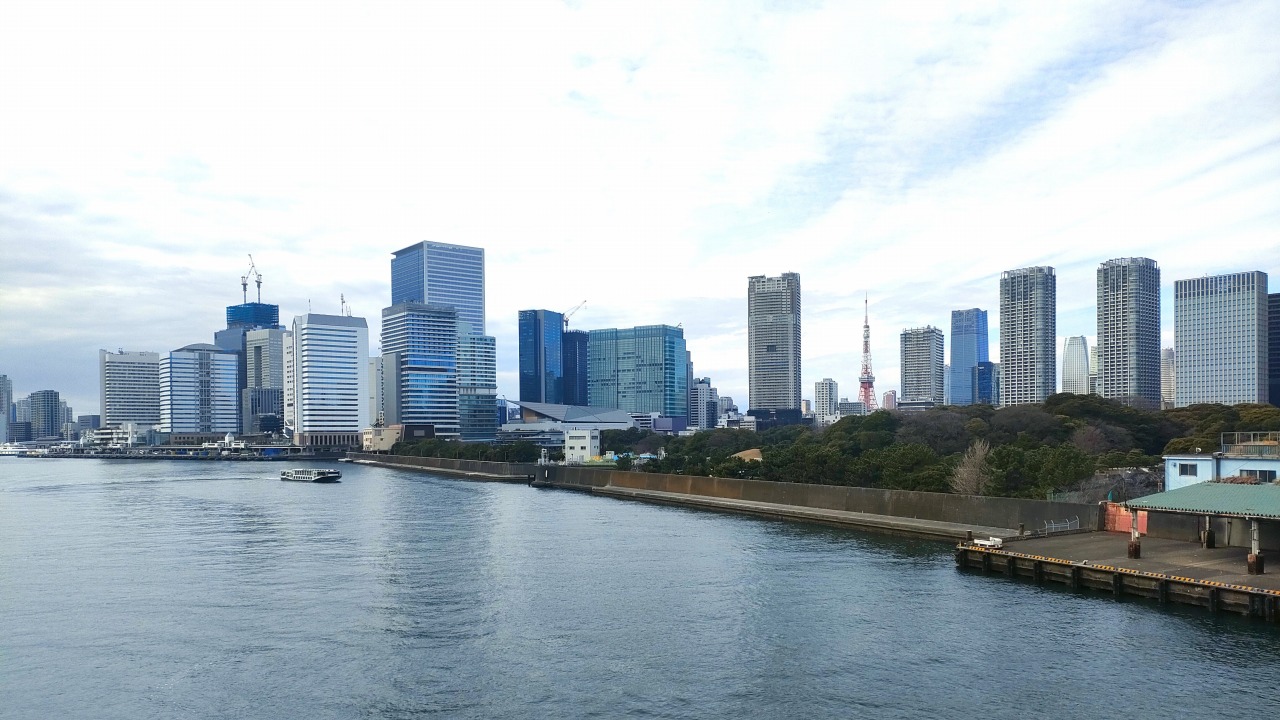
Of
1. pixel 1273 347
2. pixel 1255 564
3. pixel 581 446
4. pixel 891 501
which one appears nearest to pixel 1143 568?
pixel 1255 564

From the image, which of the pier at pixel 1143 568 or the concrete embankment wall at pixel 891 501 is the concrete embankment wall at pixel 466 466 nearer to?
the concrete embankment wall at pixel 891 501

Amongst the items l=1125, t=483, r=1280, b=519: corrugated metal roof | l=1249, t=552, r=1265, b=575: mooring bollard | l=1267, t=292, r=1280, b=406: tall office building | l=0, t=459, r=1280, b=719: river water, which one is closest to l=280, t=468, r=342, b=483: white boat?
l=0, t=459, r=1280, b=719: river water

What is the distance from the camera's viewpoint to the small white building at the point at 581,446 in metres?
131

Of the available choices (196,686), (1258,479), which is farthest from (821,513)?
(196,686)

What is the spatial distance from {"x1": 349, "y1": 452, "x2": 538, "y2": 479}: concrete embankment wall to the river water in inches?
2579

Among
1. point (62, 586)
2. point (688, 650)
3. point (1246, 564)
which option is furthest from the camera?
point (62, 586)

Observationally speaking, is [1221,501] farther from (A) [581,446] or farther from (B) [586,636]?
(A) [581,446]

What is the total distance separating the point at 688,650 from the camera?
81.3 feet

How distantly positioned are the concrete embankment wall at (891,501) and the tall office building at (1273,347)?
190279 millimetres

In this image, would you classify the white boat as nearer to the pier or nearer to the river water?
the river water

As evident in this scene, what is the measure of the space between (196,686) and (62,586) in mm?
17159

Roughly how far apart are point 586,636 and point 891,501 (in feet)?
104

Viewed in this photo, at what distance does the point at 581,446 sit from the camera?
436 ft

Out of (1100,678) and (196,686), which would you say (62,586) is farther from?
(1100,678)
